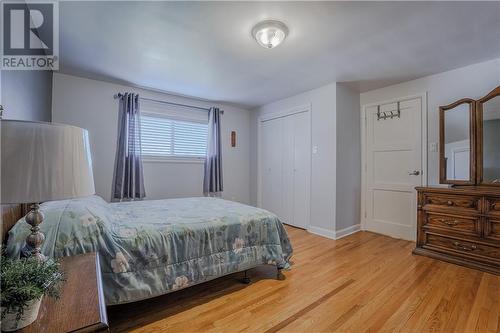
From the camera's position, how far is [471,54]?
8.06 feet

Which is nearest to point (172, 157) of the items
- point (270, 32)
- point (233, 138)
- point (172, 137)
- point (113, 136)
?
point (172, 137)

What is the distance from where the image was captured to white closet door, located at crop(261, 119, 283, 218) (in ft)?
14.0

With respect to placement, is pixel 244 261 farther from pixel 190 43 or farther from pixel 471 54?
pixel 471 54

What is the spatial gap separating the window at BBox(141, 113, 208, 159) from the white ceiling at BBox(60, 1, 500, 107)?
2.09 feet

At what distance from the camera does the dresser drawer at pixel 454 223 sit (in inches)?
92.6

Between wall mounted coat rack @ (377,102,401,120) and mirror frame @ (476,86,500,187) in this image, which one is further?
wall mounted coat rack @ (377,102,401,120)

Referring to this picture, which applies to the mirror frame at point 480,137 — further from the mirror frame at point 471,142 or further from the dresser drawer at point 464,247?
the dresser drawer at point 464,247

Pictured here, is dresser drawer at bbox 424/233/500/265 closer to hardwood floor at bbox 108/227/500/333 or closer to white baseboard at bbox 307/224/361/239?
hardwood floor at bbox 108/227/500/333

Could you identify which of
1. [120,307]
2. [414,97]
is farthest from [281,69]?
[120,307]

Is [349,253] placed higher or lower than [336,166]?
lower

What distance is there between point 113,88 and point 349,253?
12.6 ft

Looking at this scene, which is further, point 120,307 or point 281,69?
point 281,69

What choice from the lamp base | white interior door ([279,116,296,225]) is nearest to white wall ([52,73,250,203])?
white interior door ([279,116,296,225])

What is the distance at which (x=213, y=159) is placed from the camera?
4.13m
